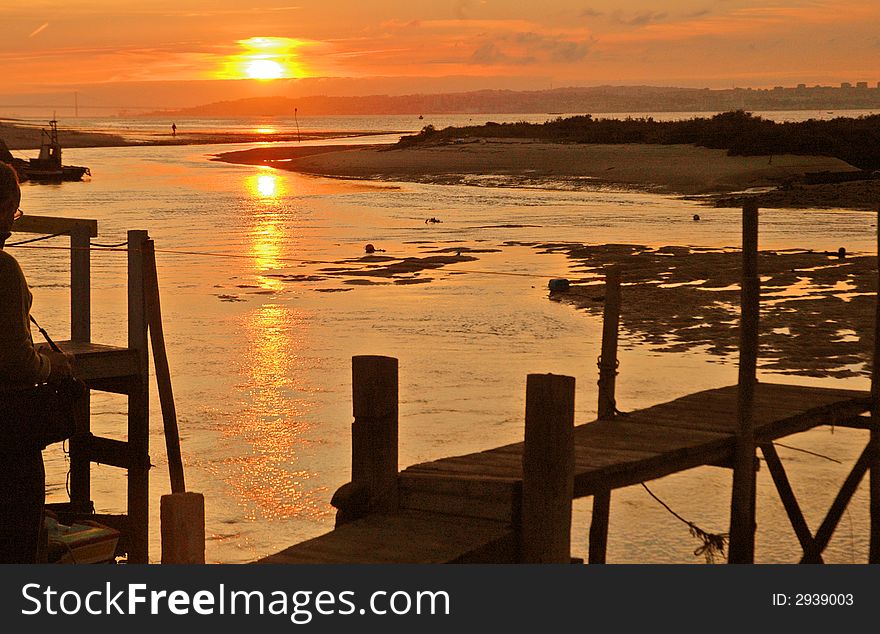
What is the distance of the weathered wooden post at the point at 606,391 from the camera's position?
9102 mm

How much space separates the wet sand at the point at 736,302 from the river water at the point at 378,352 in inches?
26.8

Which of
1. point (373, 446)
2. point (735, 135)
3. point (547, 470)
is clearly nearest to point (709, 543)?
point (547, 470)

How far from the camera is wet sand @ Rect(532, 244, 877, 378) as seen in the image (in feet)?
53.4

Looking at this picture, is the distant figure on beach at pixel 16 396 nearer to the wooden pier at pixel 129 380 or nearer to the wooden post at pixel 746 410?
the wooden pier at pixel 129 380

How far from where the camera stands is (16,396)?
17.9 ft

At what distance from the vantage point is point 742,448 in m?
8.66

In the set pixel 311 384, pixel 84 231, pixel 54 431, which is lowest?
pixel 311 384

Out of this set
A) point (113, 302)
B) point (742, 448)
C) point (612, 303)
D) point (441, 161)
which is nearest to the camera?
point (742, 448)

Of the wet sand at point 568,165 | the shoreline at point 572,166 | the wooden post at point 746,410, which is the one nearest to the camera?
the wooden post at point 746,410

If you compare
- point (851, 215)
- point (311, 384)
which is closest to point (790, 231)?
point (851, 215)

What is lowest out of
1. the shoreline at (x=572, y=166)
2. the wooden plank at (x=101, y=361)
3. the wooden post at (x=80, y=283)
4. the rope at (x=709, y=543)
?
the rope at (x=709, y=543)

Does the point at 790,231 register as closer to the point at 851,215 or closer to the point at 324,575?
the point at 851,215

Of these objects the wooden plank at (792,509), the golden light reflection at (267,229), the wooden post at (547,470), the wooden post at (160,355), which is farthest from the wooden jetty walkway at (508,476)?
the golden light reflection at (267,229)

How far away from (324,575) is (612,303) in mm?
4250
